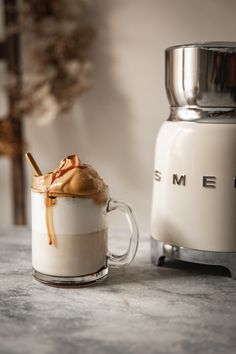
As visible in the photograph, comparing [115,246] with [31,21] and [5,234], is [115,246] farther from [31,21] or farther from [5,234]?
[31,21]

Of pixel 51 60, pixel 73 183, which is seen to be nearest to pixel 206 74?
pixel 73 183

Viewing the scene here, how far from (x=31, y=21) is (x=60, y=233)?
111 cm

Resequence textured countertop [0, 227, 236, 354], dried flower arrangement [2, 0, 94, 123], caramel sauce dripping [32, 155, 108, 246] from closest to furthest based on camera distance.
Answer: textured countertop [0, 227, 236, 354] → caramel sauce dripping [32, 155, 108, 246] → dried flower arrangement [2, 0, 94, 123]

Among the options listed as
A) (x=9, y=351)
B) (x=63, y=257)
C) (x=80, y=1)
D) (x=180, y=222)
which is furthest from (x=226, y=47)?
(x=80, y=1)

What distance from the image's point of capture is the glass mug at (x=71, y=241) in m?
0.70

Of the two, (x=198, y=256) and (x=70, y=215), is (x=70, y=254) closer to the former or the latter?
(x=70, y=215)

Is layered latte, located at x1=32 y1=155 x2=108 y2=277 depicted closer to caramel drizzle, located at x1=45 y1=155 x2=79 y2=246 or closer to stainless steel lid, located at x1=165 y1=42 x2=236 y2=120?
caramel drizzle, located at x1=45 y1=155 x2=79 y2=246

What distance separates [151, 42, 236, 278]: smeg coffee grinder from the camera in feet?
2.38

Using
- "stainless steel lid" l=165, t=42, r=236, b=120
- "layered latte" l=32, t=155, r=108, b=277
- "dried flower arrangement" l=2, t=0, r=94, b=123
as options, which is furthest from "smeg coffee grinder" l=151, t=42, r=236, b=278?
"dried flower arrangement" l=2, t=0, r=94, b=123

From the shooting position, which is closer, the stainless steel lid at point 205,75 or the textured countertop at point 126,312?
the textured countertop at point 126,312

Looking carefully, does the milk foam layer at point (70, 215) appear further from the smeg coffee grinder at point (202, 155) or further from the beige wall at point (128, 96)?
the beige wall at point (128, 96)

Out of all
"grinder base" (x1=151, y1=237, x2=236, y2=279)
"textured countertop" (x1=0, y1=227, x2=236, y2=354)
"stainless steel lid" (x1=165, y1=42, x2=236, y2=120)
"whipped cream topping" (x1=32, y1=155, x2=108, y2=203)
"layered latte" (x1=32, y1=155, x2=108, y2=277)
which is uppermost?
"stainless steel lid" (x1=165, y1=42, x2=236, y2=120)

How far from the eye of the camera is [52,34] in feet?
5.33

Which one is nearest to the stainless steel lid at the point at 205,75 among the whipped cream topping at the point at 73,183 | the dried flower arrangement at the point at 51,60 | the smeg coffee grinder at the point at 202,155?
the smeg coffee grinder at the point at 202,155
